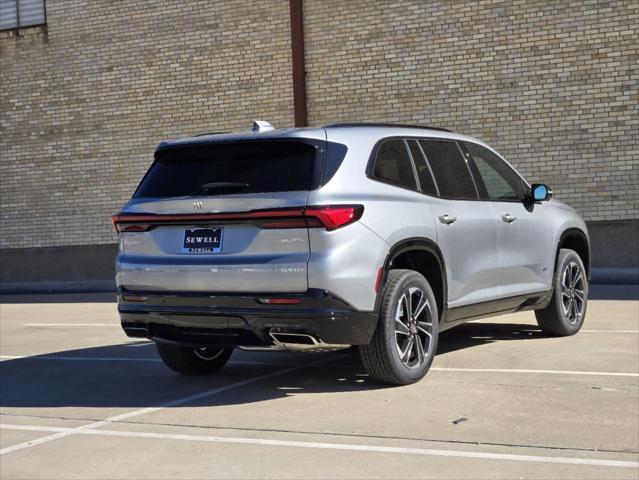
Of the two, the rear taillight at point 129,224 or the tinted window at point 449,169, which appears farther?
the tinted window at point 449,169

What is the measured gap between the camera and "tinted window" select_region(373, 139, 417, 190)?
6.86 m

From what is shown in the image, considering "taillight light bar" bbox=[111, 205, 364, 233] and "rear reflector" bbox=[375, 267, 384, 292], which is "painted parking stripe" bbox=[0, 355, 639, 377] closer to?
"rear reflector" bbox=[375, 267, 384, 292]

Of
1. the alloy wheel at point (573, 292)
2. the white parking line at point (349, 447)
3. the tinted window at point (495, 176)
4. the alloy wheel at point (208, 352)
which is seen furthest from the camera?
the alloy wheel at point (573, 292)

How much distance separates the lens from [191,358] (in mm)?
7691

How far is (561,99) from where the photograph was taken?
16.2 meters

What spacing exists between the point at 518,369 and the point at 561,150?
9536 millimetres

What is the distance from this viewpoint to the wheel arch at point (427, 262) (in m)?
6.89

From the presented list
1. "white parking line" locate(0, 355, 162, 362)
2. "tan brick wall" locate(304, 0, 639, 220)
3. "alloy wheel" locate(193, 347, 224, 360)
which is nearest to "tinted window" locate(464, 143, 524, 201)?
"alloy wheel" locate(193, 347, 224, 360)

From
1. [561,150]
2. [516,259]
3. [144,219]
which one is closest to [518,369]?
[516,259]

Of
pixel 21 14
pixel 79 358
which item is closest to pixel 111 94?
pixel 21 14

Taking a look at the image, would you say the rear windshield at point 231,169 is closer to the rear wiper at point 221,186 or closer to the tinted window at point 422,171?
the rear wiper at point 221,186

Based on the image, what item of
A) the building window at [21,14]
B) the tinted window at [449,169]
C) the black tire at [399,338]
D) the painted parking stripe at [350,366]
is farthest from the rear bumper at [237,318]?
the building window at [21,14]

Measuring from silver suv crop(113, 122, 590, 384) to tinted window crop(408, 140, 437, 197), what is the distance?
11 millimetres

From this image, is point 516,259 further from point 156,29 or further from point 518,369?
point 156,29
